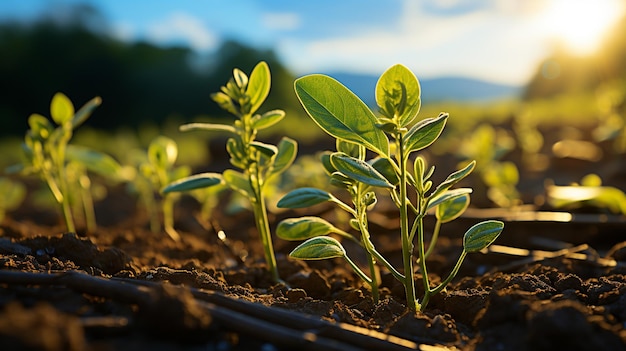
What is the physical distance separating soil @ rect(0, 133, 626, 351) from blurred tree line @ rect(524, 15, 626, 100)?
19302 mm

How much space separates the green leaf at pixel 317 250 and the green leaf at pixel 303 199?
0.10 metres

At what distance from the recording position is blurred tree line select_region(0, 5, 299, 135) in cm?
1627

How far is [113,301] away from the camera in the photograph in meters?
1.14

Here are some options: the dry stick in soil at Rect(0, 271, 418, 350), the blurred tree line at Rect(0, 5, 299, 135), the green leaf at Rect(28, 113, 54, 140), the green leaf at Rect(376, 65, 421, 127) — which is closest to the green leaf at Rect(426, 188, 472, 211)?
the green leaf at Rect(376, 65, 421, 127)

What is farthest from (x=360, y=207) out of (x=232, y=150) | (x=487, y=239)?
(x=232, y=150)

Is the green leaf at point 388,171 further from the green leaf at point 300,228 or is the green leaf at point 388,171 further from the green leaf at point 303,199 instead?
the green leaf at point 300,228

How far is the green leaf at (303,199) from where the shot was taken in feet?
4.66

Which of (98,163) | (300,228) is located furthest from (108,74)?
(300,228)

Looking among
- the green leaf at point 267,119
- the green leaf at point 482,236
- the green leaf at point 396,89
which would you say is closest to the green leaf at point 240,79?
the green leaf at point 267,119

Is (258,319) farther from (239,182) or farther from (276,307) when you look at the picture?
(239,182)

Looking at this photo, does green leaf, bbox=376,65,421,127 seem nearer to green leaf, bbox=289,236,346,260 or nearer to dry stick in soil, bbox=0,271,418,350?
green leaf, bbox=289,236,346,260

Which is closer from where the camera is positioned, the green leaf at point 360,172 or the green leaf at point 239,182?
the green leaf at point 360,172

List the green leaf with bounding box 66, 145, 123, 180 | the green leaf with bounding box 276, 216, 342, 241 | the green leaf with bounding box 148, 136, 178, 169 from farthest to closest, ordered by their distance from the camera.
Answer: the green leaf with bounding box 66, 145, 123, 180 < the green leaf with bounding box 148, 136, 178, 169 < the green leaf with bounding box 276, 216, 342, 241

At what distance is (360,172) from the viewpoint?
1263 millimetres
